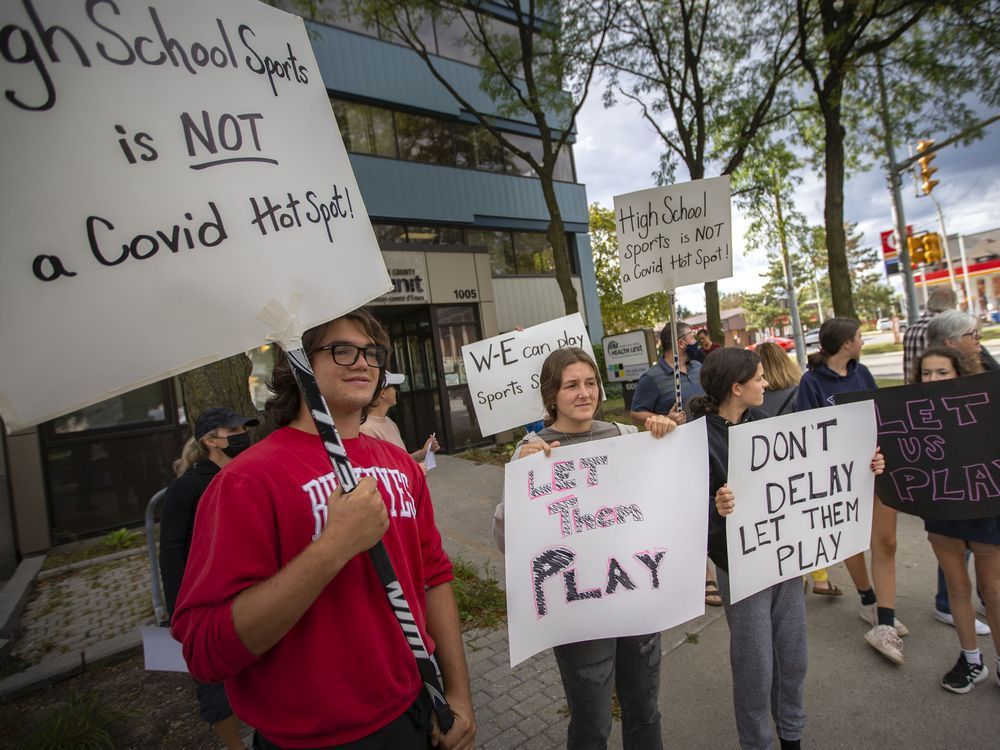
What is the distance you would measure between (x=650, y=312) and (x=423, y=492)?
28375 mm

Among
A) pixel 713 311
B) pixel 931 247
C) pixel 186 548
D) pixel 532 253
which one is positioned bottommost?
pixel 186 548

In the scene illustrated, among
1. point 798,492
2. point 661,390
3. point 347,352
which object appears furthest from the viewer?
point 661,390

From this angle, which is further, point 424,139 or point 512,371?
point 424,139

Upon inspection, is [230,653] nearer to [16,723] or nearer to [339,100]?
[16,723]

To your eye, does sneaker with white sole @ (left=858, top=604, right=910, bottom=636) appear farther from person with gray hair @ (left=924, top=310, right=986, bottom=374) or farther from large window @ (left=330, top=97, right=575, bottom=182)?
large window @ (left=330, top=97, right=575, bottom=182)

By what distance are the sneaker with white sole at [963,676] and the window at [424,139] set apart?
13520 millimetres

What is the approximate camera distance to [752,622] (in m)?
2.36

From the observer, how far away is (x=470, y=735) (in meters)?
1.61

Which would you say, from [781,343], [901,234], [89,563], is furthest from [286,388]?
[781,343]

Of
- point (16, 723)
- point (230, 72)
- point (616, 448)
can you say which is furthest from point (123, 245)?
point (16, 723)

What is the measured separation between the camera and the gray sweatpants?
229 centimetres

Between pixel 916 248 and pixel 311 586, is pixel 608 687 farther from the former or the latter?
pixel 916 248

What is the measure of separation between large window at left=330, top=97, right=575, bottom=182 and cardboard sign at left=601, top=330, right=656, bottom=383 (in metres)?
5.80

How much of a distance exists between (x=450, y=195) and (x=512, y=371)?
10057 millimetres
